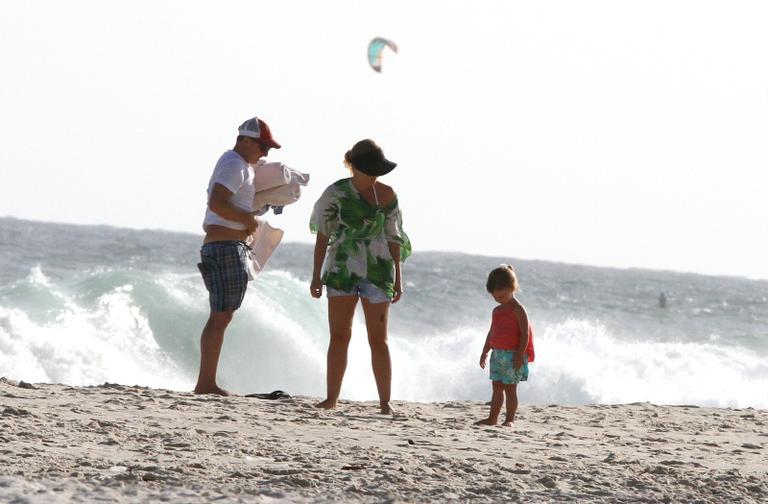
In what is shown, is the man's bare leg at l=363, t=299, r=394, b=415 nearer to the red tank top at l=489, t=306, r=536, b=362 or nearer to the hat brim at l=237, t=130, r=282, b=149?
the red tank top at l=489, t=306, r=536, b=362

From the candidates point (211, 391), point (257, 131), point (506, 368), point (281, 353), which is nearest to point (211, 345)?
point (211, 391)

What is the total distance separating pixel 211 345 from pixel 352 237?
1.05 meters

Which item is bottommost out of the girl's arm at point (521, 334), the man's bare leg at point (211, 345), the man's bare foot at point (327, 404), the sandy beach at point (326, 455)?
the sandy beach at point (326, 455)

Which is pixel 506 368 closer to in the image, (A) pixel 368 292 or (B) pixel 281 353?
(A) pixel 368 292

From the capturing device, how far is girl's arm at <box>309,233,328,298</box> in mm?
6520

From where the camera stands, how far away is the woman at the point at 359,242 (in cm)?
654

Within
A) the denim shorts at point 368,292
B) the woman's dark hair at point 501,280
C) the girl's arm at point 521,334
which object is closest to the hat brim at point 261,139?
the denim shorts at point 368,292

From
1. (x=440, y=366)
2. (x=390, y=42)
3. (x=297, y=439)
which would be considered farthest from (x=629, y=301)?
(x=297, y=439)

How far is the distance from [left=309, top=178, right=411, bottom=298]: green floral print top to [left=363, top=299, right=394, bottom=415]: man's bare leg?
120 mm

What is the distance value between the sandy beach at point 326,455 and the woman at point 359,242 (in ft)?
1.84

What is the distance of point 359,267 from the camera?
21.5 feet

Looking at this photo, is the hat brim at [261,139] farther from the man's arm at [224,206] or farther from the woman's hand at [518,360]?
the woman's hand at [518,360]

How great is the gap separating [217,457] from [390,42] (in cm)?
387

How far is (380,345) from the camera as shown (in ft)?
21.9
